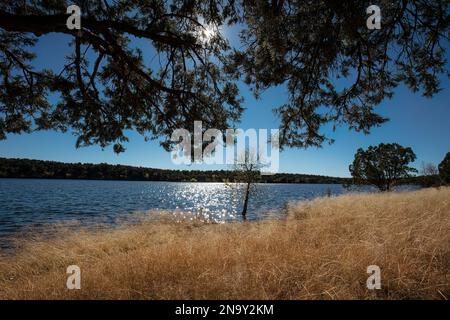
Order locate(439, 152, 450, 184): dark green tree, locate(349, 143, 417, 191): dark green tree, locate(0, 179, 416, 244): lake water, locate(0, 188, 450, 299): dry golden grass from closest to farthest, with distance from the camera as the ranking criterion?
1. locate(0, 188, 450, 299): dry golden grass
2. locate(0, 179, 416, 244): lake water
3. locate(349, 143, 417, 191): dark green tree
4. locate(439, 152, 450, 184): dark green tree

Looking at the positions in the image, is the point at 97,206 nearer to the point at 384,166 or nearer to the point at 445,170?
the point at 384,166

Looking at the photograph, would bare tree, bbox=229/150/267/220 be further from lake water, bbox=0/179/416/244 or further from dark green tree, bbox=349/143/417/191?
dark green tree, bbox=349/143/417/191

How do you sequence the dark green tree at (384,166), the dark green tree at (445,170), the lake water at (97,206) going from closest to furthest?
the lake water at (97,206) → the dark green tree at (384,166) → the dark green tree at (445,170)

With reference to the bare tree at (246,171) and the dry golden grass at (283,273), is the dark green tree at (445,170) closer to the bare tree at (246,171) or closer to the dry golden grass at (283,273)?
the bare tree at (246,171)

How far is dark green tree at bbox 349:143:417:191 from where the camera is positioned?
31.3 m

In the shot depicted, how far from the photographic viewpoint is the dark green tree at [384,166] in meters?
31.3

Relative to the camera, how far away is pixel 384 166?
1254 inches

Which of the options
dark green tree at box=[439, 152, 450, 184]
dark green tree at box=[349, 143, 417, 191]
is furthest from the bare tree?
dark green tree at box=[439, 152, 450, 184]

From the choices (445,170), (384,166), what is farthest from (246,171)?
(445,170)

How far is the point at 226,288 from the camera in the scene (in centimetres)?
303

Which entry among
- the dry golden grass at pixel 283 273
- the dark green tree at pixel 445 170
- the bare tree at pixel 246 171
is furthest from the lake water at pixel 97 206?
the dark green tree at pixel 445 170

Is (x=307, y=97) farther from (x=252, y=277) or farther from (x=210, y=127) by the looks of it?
(x=252, y=277)
